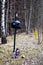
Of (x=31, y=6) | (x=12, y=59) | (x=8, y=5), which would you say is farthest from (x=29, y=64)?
(x=31, y=6)

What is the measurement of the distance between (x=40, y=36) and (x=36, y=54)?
1431 mm

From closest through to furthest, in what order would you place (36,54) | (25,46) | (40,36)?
(36,54), (25,46), (40,36)

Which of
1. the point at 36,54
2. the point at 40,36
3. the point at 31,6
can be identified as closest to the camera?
the point at 36,54

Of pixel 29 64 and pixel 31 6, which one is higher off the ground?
pixel 31 6

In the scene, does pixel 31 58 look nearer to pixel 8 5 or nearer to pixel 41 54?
pixel 41 54

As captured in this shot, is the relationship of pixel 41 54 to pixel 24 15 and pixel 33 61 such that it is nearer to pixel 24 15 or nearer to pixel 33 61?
pixel 33 61

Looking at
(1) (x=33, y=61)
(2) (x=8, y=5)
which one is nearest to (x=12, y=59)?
(1) (x=33, y=61)

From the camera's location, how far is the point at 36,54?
4270 millimetres

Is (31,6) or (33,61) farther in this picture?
(31,6)

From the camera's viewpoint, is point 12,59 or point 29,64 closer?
point 29,64

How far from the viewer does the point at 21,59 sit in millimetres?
3920

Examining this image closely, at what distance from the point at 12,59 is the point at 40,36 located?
1905 millimetres

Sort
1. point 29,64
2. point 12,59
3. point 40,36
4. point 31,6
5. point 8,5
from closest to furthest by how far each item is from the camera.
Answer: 1. point 29,64
2. point 12,59
3. point 40,36
4. point 8,5
5. point 31,6

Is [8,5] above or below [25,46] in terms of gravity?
above
